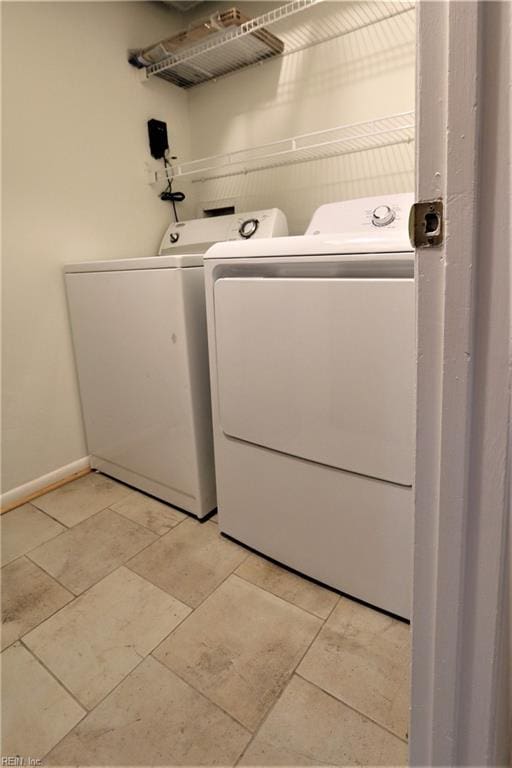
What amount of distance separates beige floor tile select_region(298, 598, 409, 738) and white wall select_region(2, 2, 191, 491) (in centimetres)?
136

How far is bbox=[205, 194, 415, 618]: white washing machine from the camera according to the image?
980 millimetres

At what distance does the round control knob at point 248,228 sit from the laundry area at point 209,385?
0.04 feet

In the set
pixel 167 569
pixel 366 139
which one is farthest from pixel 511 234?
pixel 366 139

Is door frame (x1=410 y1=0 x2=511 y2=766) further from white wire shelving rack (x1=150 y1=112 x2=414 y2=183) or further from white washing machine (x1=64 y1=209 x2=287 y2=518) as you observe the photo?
white wire shelving rack (x1=150 y1=112 x2=414 y2=183)

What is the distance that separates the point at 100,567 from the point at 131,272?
0.98 m

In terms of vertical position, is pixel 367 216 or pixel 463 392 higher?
pixel 367 216

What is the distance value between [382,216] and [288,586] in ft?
3.88

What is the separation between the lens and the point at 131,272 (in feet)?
4.91

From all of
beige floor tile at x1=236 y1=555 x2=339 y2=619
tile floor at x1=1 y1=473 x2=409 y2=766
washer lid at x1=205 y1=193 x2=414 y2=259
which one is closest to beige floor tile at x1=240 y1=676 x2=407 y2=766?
tile floor at x1=1 y1=473 x2=409 y2=766

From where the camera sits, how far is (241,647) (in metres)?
1.07

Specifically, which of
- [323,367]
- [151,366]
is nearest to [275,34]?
[151,366]

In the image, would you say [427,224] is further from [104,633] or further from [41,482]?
[41,482]

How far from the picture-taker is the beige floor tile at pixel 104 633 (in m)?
1.01

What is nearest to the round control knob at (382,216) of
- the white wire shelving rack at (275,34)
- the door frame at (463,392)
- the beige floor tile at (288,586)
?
the white wire shelving rack at (275,34)
